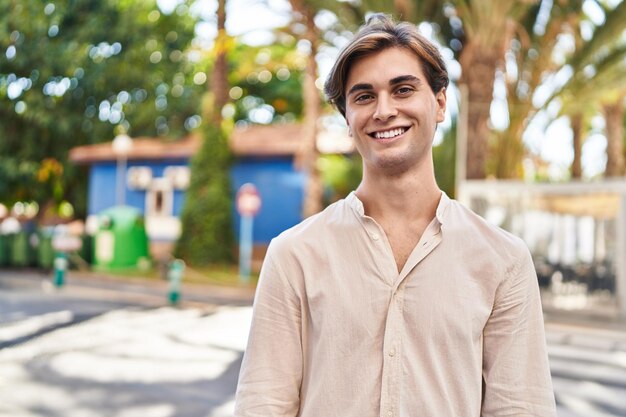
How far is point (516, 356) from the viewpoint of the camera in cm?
156

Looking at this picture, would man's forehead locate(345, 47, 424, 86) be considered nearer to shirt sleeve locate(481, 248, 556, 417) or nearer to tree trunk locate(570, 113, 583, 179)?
shirt sleeve locate(481, 248, 556, 417)

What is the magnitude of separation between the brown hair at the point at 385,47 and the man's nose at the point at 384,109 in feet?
0.36

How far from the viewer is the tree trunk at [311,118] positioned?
53.1ft

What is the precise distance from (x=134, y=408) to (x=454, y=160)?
496 inches

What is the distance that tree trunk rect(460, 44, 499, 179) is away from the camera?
13.9m

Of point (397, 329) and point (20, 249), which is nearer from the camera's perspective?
point (397, 329)

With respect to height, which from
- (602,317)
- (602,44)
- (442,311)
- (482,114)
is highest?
(602,44)

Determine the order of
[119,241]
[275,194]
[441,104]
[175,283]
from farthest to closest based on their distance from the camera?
[275,194], [119,241], [175,283], [441,104]

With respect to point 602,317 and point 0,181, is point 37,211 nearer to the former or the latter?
point 0,181

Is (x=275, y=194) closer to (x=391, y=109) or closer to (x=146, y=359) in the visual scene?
(x=146, y=359)

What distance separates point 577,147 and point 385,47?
2142 cm

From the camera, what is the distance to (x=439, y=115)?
1725 mm

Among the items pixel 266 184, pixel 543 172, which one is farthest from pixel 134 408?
pixel 543 172

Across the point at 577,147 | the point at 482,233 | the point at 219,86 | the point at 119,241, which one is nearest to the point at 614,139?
the point at 577,147
